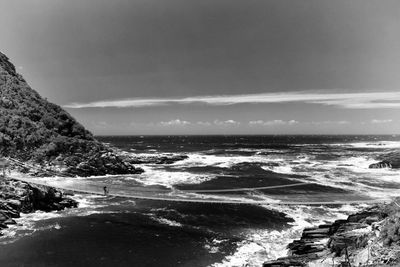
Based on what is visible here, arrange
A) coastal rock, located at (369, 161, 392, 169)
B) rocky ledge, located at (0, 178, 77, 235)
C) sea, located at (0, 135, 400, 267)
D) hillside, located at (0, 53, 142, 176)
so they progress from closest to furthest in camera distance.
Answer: sea, located at (0, 135, 400, 267) < rocky ledge, located at (0, 178, 77, 235) < hillside, located at (0, 53, 142, 176) < coastal rock, located at (369, 161, 392, 169)

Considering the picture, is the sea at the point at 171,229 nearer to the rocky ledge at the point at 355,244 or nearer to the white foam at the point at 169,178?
the rocky ledge at the point at 355,244

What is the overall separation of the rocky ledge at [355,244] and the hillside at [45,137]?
124 feet

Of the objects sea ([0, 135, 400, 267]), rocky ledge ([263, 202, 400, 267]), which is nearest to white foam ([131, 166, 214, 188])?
sea ([0, 135, 400, 267])

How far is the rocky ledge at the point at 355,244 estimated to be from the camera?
490 inches

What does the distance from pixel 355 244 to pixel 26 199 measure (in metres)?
27.8

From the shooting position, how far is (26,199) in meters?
32.2

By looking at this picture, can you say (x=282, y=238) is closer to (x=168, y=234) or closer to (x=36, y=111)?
(x=168, y=234)

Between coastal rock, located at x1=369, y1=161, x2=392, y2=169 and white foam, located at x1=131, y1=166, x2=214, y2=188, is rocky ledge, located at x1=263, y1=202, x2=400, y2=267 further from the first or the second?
coastal rock, located at x1=369, y1=161, x2=392, y2=169

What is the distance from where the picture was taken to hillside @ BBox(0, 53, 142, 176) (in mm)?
51188

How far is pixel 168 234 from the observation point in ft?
90.6

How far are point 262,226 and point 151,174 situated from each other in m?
32.3

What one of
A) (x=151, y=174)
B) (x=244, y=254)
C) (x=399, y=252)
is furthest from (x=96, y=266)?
(x=151, y=174)

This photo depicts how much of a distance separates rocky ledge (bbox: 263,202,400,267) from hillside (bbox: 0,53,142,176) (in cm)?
3785

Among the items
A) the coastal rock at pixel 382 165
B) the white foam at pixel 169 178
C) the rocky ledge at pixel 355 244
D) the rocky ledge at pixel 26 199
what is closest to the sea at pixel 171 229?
the rocky ledge at pixel 26 199
